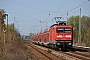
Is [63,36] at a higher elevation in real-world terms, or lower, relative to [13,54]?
higher

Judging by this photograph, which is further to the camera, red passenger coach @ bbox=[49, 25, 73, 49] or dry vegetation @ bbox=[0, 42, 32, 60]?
red passenger coach @ bbox=[49, 25, 73, 49]

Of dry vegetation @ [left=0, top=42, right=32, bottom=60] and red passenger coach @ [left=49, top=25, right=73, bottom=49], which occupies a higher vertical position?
red passenger coach @ [left=49, top=25, right=73, bottom=49]

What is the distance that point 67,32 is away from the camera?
99.4 feet

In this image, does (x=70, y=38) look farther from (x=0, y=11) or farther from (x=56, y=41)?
(x=0, y=11)

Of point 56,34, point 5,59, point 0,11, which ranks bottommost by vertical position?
point 5,59

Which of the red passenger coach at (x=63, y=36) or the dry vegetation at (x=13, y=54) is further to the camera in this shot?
the red passenger coach at (x=63, y=36)

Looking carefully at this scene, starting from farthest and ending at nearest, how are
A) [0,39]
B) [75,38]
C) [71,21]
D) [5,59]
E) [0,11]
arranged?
[71,21] < [75,38] < [0,11] < [0,39] < [5,59]

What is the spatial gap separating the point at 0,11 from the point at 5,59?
1586 inches

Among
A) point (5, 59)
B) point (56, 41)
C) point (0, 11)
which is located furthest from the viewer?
point (0, 11)

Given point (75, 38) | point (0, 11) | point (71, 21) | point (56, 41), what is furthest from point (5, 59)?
point (71, 21)

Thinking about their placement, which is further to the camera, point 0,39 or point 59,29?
point 0,39

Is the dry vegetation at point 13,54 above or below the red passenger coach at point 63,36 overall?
below

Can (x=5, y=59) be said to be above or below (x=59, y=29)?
below

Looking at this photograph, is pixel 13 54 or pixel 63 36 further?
pixel 63 36
